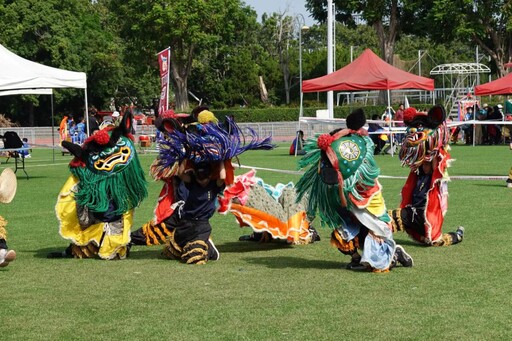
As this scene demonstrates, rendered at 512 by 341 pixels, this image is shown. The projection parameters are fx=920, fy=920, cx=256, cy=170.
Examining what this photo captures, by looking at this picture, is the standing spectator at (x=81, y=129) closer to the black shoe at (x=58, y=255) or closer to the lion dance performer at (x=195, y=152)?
the black shoe at (x=58, y=255)

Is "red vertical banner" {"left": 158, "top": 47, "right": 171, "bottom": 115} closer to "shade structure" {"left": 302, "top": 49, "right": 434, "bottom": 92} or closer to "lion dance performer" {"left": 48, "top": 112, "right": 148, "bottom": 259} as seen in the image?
"shade structure" {"left": 302, "top": 49, "right": 434, "bottom": 92}

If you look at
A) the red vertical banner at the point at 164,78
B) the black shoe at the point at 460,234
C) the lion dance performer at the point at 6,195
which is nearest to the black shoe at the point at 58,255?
the lion dance performer at the point at 6,195

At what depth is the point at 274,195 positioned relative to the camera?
35.0 feet

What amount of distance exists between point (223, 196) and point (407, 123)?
2.27m

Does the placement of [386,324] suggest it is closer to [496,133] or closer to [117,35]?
[496,133]

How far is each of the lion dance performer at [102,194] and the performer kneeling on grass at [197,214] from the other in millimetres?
569

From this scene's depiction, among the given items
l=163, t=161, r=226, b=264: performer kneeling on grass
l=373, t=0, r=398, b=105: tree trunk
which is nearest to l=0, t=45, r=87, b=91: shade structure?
l=163, t=161, r=226, b=264: performer kneeling on grass

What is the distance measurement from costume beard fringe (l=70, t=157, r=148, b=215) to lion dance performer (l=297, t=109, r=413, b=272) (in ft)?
6.46

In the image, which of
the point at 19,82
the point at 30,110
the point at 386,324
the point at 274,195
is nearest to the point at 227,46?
the point at 30,110

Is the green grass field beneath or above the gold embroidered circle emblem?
beneath

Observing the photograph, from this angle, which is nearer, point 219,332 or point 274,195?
point 219,332

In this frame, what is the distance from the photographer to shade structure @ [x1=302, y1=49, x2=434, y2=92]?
30.2m

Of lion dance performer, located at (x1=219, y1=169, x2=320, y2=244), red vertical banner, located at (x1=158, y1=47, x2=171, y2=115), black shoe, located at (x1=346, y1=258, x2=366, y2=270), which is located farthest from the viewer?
red vertical banner, located at (x1=158, y1=47, x2=171, y2=115)

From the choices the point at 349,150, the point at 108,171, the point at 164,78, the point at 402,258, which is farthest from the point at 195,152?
the point at 164,78
